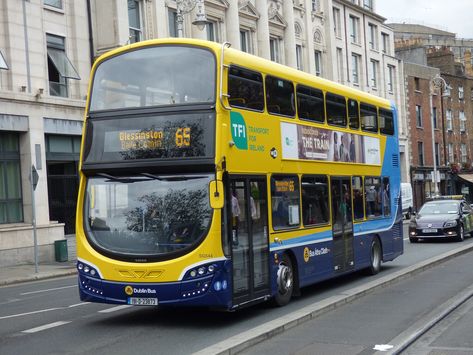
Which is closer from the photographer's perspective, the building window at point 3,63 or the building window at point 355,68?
the building window at point 3,63

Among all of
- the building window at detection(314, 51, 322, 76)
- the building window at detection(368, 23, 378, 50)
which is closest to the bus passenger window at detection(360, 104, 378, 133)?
the building window at detection(314, 51, 322, 76)

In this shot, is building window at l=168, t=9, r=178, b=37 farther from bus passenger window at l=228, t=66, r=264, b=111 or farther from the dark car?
bus passenger window at l=228, t=66, r=264, b=111


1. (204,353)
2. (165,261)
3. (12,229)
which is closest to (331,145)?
(165,261)

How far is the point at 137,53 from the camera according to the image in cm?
1055

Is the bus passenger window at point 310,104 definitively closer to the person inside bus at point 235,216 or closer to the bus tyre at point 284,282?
the bus tyre at point 284,282

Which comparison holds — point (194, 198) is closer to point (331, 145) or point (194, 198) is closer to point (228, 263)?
point (228, 263)

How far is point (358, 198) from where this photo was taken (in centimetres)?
1510

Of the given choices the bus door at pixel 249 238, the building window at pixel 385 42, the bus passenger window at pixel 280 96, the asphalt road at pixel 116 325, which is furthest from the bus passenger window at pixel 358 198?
the building window at pixel 385 42

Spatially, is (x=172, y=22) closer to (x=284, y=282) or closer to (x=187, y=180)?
(x=284, y=282)

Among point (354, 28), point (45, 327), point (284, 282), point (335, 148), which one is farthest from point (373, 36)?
point (45, 327)

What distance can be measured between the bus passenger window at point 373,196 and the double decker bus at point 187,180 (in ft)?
13.3

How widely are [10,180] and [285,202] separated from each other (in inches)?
640

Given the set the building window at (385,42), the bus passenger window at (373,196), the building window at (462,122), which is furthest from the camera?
the building window at (462,122)

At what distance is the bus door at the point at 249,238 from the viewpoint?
10.1 metres
